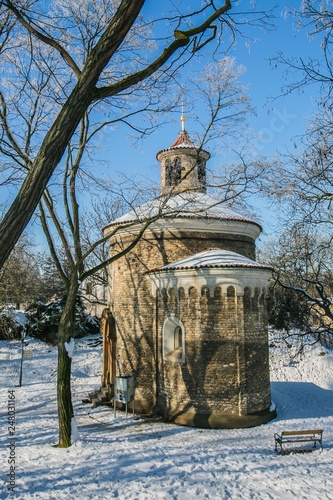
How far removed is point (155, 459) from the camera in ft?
28.7

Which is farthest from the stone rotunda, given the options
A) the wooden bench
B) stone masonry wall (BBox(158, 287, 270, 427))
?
the wooden bench

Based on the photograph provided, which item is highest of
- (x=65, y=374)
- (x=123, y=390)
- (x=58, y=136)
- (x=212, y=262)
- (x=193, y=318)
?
(x=58, y=136)

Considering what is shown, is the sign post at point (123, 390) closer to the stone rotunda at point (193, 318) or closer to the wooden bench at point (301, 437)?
the stone rotunda at point (193, 318)

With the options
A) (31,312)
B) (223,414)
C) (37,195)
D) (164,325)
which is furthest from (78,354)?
(37,195)

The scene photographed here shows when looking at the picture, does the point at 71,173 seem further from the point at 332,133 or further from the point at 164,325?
the point at 332,133

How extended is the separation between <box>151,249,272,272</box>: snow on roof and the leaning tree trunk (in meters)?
3.59

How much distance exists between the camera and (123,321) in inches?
585

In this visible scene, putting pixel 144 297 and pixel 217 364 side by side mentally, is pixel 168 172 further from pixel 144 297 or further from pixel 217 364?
pixel 217 364

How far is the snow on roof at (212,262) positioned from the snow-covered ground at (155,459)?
4818 millimetres

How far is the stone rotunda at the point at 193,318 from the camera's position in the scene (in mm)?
12242

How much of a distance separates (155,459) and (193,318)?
4706mm

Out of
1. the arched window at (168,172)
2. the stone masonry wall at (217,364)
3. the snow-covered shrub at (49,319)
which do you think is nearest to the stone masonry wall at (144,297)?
the stone masonry wall at (217,364)

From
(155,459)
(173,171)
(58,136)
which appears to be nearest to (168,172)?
(173,171)

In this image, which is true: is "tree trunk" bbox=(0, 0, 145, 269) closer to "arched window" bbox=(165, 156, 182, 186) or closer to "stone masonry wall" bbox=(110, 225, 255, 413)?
"stone masonry wall" bbox=(110, 225, 255, 413)
